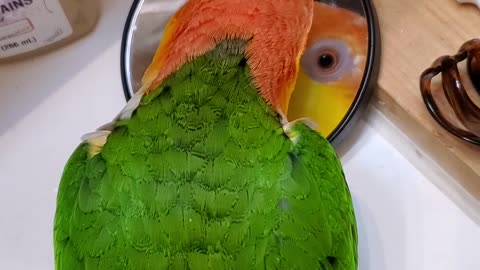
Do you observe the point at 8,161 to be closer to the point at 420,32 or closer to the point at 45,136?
the point at 45,136

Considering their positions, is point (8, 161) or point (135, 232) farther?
point (8, 161)

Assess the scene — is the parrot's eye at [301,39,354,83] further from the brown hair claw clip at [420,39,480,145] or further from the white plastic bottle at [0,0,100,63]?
the white plastic bottle at [0,0,100,63]

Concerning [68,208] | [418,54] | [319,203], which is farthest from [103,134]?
[418,54]

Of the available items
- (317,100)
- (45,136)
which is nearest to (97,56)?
(45,136)

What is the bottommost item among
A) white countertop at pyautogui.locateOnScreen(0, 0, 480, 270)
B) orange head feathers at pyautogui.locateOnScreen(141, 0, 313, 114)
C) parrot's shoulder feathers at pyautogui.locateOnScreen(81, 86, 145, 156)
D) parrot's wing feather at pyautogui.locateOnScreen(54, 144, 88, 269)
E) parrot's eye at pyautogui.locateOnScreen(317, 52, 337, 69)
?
white countertop at pyautogui.locateOnScreen(0, 0, 480, 270)

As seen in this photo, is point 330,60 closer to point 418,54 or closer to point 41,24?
point 418,54

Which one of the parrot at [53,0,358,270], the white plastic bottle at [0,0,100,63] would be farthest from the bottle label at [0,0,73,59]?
the parrot at [53,0,358,270]

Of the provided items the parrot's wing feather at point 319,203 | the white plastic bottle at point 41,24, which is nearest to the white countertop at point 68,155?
the white plastic bottle at point 41,24

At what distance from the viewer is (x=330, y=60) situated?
0.88m

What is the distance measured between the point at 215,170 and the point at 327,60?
0.77 feet

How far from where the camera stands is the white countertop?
2.80 feet

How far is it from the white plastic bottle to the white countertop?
1cm

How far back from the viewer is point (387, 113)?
0.88 meters

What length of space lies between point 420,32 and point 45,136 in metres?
0.38
